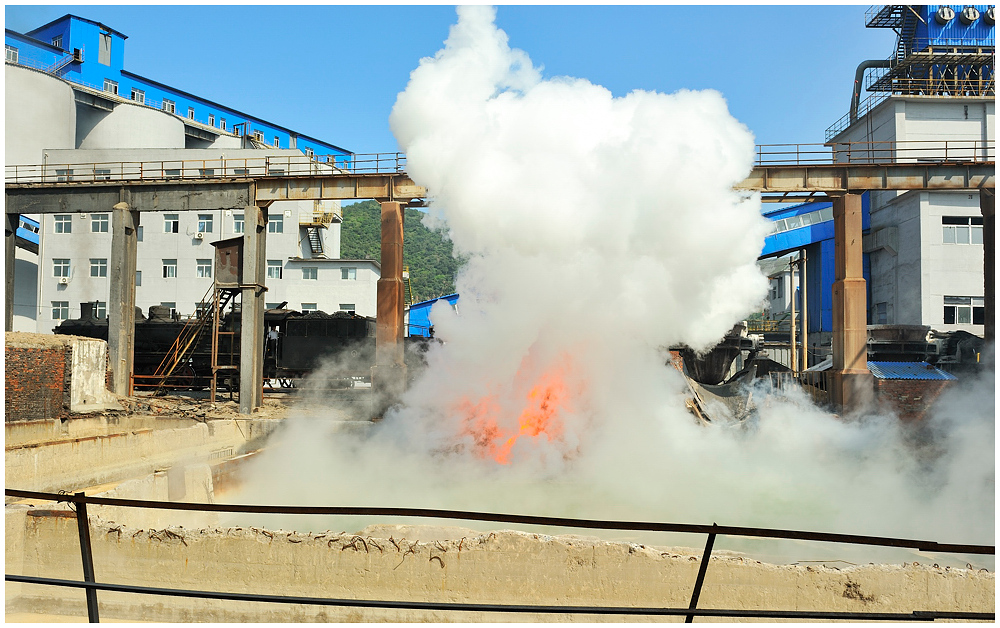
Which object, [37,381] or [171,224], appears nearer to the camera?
[37,381]

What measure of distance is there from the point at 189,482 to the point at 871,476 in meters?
14.8

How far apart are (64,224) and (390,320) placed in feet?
97.8

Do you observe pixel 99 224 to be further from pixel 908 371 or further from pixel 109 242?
pixel 908 371

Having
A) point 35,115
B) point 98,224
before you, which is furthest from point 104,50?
point 98,224

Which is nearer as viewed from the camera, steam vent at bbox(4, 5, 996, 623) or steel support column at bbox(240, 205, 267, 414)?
steam vent at bbox(4, 5, 996, 623)

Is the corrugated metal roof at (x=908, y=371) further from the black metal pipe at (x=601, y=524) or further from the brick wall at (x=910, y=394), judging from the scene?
the black metal pipe at (x=601, y=524)

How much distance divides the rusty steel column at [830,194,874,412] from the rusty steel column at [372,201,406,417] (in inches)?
539

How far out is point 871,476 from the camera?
14633 millimetres

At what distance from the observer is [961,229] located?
30.1 m

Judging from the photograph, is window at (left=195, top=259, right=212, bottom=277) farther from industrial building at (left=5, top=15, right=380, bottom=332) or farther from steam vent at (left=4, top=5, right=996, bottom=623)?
steam vent at (left=4, top=5, right=996, bottom=623)

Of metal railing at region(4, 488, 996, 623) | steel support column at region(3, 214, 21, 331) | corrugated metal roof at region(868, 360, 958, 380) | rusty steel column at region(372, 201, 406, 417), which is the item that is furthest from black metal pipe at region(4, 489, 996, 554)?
steel support column at region(3, 214, 21, 331)

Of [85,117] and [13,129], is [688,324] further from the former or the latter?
[85,117]

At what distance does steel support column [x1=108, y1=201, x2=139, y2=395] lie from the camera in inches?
854

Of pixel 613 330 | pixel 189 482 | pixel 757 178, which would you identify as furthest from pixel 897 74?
pixel 189 482
